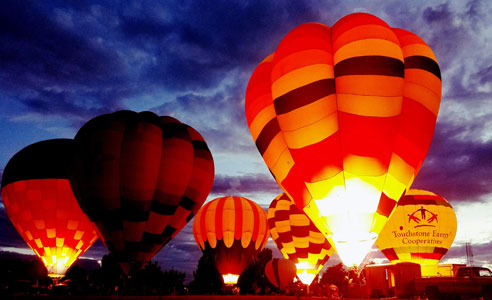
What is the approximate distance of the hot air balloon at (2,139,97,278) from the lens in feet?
47.0

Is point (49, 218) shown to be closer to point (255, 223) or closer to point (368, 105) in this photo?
point (255, 223)

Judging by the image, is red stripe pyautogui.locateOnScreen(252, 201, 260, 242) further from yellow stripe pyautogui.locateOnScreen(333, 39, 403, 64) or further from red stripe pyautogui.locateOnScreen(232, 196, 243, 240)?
yellow stripe pyautogui.locateOnScreen(333, 39, 403, 64)

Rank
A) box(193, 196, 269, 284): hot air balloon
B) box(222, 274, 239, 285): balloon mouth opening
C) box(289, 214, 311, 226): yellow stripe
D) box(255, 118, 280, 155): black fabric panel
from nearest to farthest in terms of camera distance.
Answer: box(255, 118, 280, 155): black fabric panel < box(222, 274, 239, 285): balloon mouth opening < box(193, 196, 269, 284): hot air balloon < box(289, 214, 311, 226): yellow stripe

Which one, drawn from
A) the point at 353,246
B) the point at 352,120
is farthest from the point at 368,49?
the point at 353,246

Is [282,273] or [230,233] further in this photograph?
[282,273]

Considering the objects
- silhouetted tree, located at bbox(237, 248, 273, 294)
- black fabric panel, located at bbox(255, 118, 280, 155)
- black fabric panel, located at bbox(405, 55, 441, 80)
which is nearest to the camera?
black fabric panel, located at bbox(405, 55, 441, 80)

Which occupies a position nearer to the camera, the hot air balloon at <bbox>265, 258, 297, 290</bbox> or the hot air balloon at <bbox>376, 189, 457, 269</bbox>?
the hot air balloon at <bbox>376, 189, 457, 269</bbox>

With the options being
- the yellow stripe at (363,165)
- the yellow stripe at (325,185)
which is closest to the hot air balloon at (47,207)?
the yellow stripe at (325,185)

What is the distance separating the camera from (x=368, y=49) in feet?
26.5

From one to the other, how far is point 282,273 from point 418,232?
10378mm

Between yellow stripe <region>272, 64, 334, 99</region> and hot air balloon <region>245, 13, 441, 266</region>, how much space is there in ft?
0.07

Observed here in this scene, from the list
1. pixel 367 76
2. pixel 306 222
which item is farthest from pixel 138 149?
pixel 306 222

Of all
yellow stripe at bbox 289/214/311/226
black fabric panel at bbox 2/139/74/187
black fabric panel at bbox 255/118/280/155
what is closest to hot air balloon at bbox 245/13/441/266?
black fabric panel at bbox 255/118/280/155

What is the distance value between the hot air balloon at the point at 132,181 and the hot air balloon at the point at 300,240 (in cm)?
709
